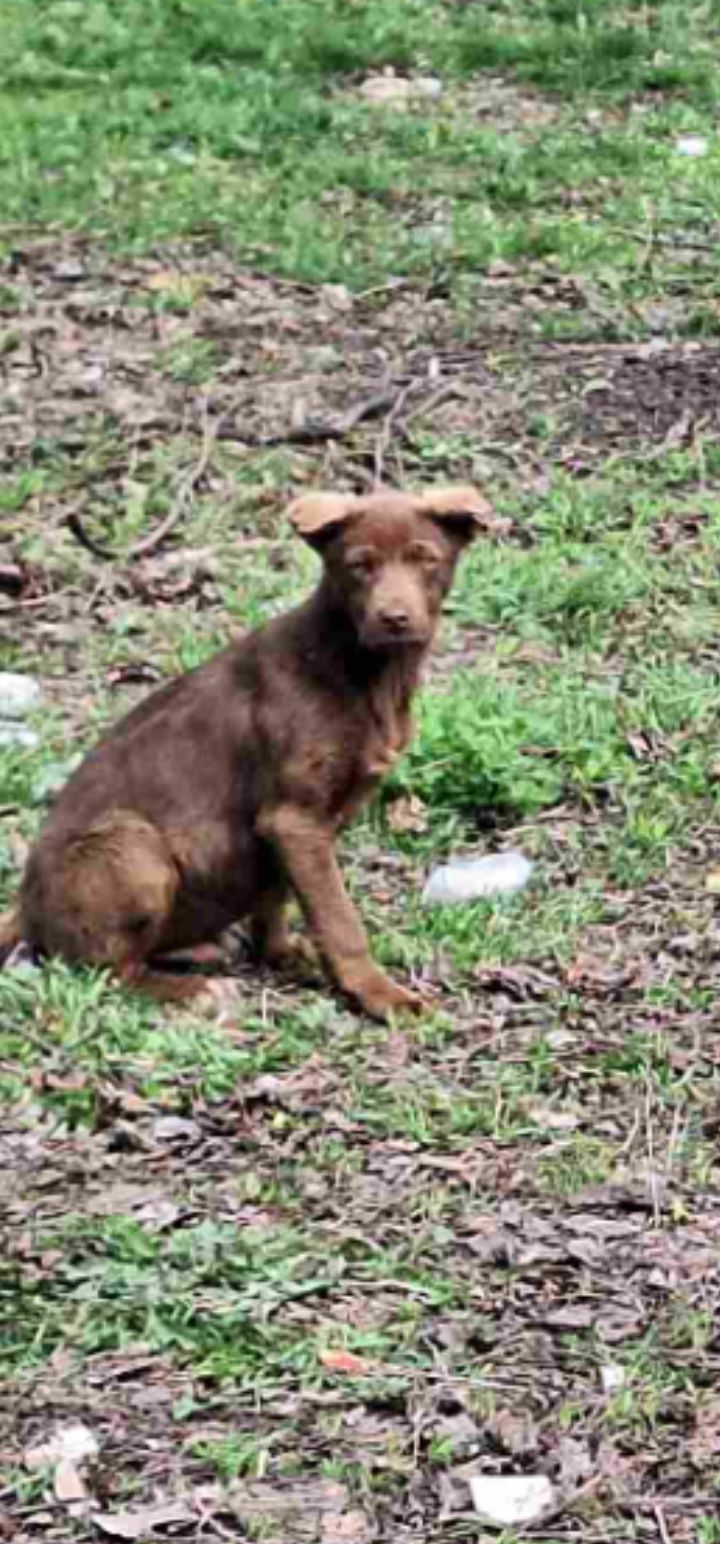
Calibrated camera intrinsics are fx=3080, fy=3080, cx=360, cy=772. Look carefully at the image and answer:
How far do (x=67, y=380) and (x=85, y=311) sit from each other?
2.11 feet

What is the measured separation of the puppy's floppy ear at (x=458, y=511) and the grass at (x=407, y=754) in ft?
2.93

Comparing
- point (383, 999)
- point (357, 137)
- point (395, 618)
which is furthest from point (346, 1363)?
point (357, 137)

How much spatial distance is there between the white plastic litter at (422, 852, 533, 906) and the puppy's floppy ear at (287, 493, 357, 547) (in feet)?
3.22

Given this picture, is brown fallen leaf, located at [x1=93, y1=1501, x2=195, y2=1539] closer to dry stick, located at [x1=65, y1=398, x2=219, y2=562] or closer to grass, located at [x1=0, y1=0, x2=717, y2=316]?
dry stick, located at [x1=65, y1=398, x2=219, y2=562]

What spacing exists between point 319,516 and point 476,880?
1091 millimetres

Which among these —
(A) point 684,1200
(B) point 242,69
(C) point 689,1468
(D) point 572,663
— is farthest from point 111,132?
(C) point 689,1468

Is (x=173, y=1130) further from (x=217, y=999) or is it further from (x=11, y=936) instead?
(x=11, y=936)

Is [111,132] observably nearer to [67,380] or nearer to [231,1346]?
[67,380]

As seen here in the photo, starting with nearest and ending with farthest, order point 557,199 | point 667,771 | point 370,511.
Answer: point 370,511
point 667,771
point 557,199

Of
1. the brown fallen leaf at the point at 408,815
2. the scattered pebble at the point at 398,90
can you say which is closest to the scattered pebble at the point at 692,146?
the scattered pebble at the point at 398,90

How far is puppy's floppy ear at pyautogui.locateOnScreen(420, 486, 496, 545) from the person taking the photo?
6.29 m

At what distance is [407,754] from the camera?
7.27 meters

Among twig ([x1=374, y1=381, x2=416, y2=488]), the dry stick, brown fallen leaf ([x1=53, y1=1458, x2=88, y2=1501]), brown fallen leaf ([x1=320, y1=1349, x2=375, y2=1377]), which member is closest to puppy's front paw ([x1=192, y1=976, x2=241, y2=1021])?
brown fallen leaf ([x1=320, y1=1349, x2=375, y2=1377])

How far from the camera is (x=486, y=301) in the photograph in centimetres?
1081
